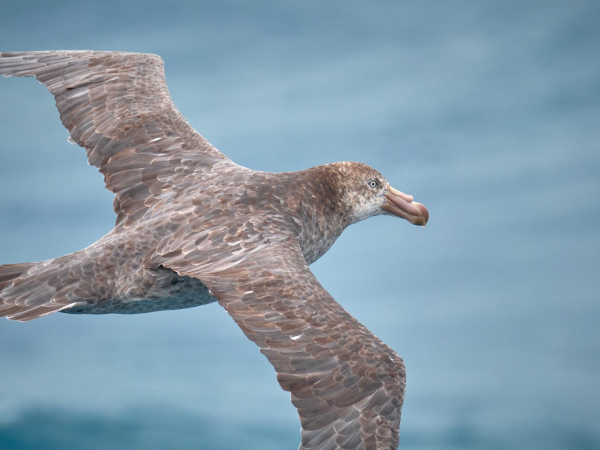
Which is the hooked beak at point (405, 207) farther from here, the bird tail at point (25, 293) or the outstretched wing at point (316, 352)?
the bird tail at point (25, 293)

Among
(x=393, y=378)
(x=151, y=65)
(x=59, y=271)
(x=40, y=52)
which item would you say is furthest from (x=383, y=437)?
(x=40, y=52)

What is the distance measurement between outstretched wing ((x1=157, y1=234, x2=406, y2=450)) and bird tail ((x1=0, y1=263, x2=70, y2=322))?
1.91 m

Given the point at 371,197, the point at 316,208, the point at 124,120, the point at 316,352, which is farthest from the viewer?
the point at 124,120

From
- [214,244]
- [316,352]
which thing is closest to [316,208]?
[214,244]

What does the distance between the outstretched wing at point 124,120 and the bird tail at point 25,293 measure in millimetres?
1335

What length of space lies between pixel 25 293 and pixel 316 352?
3.88m

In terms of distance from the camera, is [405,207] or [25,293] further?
[405,207]

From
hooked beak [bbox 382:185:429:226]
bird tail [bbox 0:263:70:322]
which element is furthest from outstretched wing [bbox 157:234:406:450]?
hooked beak [bbox 382:185:429:226]

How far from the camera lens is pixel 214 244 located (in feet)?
31.9

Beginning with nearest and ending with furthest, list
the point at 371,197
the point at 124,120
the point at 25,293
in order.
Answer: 1. the point at 25,293
2. the point at 371,197
3. the point at 124,120

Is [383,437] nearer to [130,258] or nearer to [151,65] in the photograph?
[130,258]

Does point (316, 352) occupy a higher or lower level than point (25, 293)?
lower

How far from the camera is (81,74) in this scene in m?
12.7

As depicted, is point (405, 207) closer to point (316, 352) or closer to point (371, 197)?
point (371, 197)
